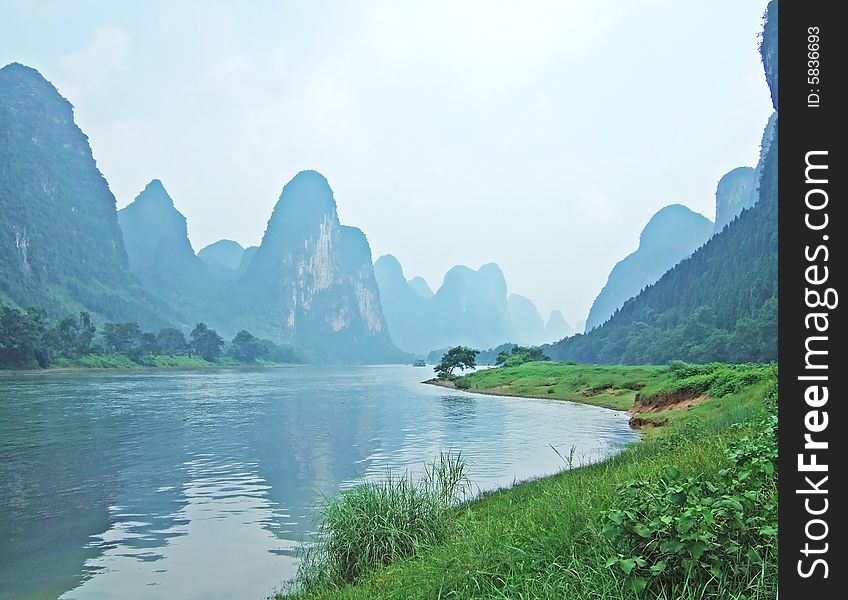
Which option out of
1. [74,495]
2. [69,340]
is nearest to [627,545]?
[74,495]

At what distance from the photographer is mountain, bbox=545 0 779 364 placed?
67.2 metres

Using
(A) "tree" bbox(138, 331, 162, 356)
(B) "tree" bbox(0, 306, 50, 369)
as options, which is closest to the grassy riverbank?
(B) "tree" bbox(0, 306, 50, 369)

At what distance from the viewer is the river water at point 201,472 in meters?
11.1

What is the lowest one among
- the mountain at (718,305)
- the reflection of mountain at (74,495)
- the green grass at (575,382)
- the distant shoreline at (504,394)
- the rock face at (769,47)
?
the reflection of mountain at (74,495)

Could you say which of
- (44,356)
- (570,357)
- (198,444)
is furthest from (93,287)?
(198,444)

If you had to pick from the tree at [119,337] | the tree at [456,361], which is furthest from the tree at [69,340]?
the tree at [456,361]

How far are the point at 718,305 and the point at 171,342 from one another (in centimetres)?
11521

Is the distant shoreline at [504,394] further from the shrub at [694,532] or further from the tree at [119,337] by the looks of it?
the tree at [119,337]

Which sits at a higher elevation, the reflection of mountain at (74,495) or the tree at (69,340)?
the tree at (69,340)
